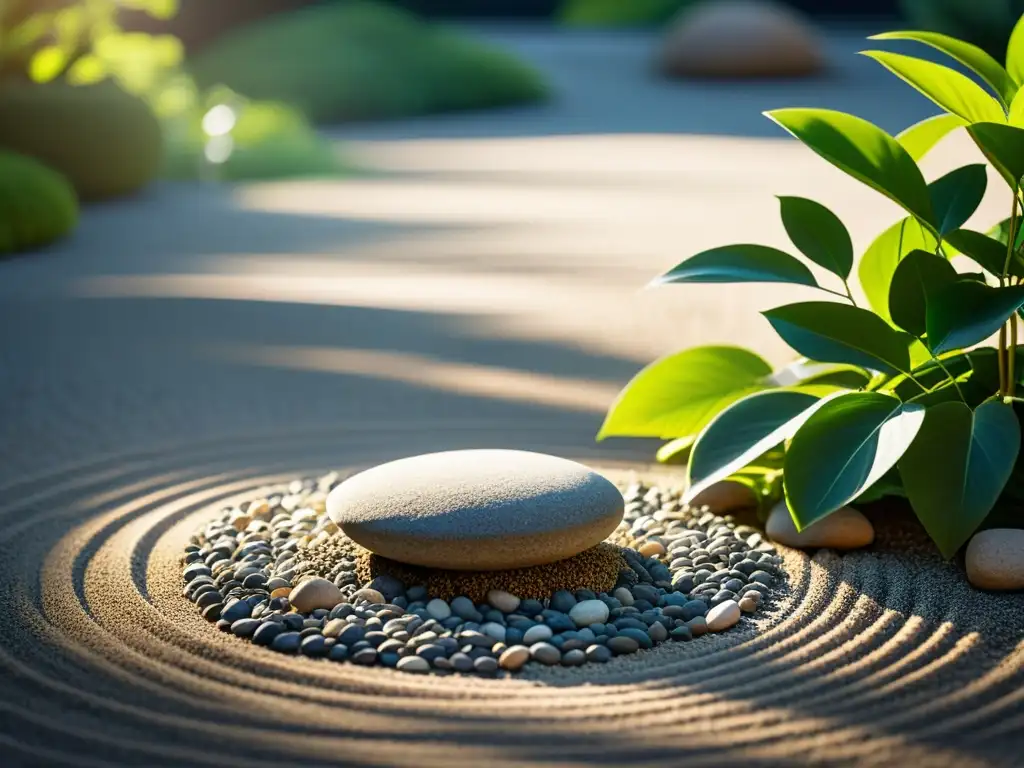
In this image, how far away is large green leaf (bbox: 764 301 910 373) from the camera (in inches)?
76.4

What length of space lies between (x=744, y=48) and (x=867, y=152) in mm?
9068

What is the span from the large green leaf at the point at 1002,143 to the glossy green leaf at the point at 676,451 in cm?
77

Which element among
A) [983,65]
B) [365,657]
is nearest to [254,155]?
[983,65]

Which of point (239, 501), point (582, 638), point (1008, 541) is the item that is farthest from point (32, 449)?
point (1008, 541)

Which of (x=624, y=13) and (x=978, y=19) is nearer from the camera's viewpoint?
(x=978, y=19)

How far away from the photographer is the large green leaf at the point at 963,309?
1.83 meters

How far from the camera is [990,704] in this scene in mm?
1559

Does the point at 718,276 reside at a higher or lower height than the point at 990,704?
higher

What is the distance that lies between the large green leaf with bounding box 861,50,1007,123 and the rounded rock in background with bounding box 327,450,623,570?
762mm

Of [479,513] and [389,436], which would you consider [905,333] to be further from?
[389,436]

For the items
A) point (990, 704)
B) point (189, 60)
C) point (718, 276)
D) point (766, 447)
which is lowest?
point (990, 704)

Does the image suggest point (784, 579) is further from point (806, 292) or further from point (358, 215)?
point (358, 215)

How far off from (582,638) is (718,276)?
1.88 feet

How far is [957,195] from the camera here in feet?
6.66
